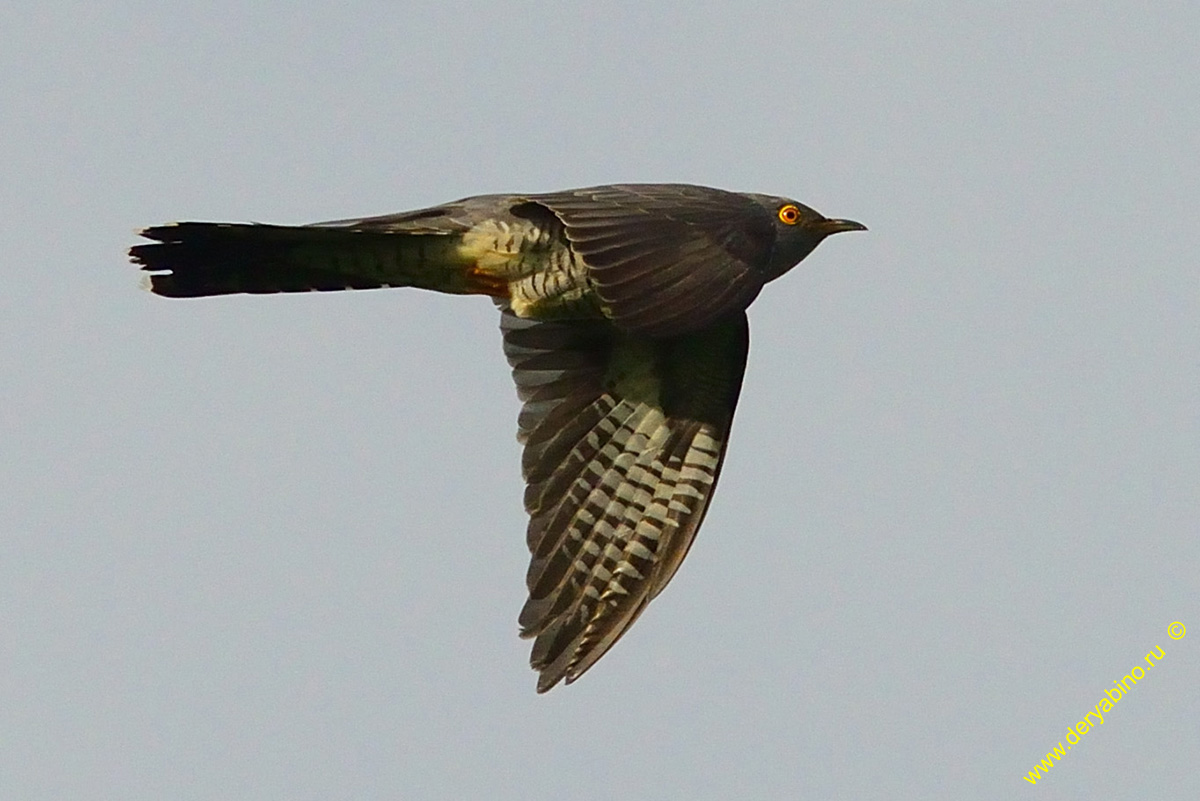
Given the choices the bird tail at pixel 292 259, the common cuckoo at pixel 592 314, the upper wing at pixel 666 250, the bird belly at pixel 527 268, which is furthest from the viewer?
the bird belly at pixel 527 268

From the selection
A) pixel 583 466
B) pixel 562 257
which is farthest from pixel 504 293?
pixel 583 466

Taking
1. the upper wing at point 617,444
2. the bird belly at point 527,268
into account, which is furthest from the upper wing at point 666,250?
the upper wing at point 617,444

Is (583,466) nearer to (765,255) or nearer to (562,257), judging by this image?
(562,257)

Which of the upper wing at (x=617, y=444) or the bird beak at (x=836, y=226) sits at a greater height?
the bird beak at (x=836, y=226)

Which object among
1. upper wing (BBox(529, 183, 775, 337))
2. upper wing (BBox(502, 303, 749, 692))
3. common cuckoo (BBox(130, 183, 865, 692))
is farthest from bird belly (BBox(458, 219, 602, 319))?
upper wing (BBox(502, 303, 749, 692))

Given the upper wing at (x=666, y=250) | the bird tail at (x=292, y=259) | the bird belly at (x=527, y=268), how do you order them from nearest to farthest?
the upper wing at (x=666, y=250), the bird tail at (x=292, y=259), the bird belly at (x=527, y=268)

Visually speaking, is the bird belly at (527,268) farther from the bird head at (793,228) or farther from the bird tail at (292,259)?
the bird head at (793,228)

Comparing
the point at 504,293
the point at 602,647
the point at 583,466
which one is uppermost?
the point at 504,293
